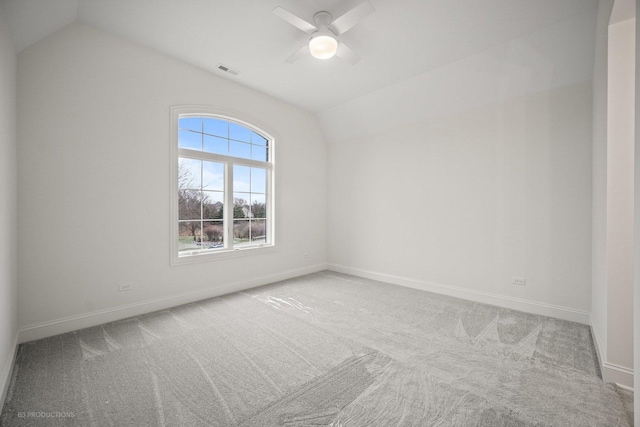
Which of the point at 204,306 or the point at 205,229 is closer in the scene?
the point at 204,306

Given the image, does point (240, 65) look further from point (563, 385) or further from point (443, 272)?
point (563, 385)

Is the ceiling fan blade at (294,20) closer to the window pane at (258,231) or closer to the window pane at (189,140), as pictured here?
the window pane at (189,140)

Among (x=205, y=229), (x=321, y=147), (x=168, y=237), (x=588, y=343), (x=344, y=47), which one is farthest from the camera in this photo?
(x=321, y=147)

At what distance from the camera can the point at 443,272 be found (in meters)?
4.10

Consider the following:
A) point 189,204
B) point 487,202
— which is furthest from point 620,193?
point 189,204

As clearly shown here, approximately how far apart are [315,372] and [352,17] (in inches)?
121

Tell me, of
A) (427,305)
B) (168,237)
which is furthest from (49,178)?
(427,305)

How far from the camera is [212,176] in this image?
402 centimetres

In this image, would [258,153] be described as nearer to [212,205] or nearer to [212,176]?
[212,176]

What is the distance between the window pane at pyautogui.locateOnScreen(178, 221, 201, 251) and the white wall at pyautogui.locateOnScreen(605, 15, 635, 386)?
441 centimetres

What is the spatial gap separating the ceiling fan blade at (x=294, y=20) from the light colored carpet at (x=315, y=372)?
9.83ft

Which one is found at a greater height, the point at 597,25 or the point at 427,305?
the point at 597,25

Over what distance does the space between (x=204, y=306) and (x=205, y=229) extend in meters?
1.10

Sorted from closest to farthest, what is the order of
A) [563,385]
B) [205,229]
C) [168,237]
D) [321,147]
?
1. [563,385]
2. [168,237]
3. [205,229]
4. [321,147]
